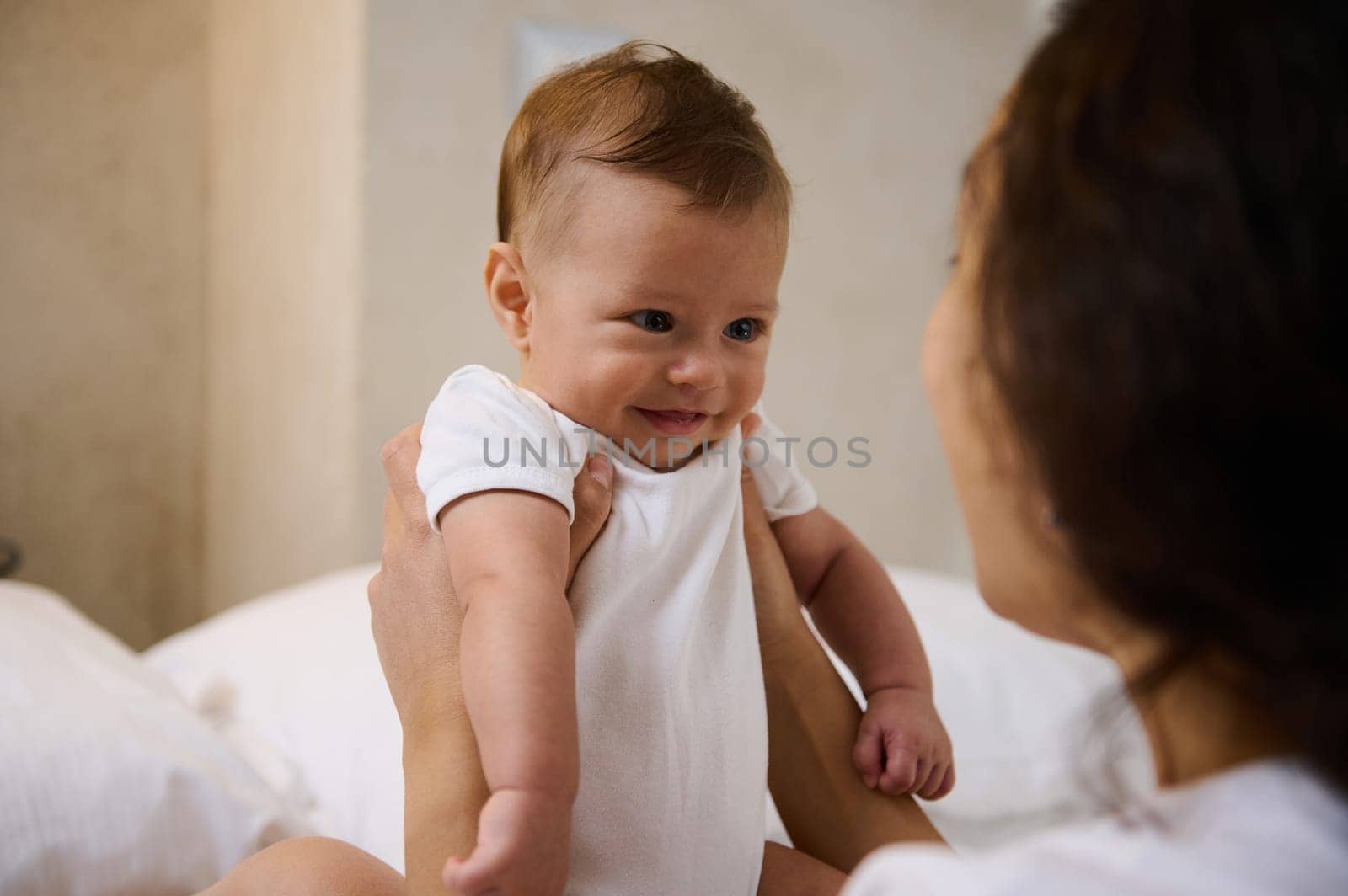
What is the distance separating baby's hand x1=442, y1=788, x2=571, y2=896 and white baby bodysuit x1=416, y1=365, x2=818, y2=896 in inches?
6.7

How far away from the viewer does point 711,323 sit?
905 mm

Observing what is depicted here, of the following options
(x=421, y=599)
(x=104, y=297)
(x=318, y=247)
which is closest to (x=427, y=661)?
(x=421, y=599)

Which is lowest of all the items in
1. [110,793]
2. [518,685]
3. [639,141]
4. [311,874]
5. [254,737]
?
[254,737]

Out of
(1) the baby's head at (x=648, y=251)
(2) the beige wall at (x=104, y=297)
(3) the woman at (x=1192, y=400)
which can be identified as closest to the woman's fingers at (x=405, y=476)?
(1) the baby's head at (x=648, y=251)

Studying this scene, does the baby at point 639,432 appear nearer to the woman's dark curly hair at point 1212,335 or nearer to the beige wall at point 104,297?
the woman's dark curly hair at point 1212,335

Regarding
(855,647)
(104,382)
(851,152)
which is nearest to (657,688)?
(855,647)

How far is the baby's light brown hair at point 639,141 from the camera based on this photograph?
0.89 metres

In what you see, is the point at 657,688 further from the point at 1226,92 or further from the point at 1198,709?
Answer: the point at 1226,92

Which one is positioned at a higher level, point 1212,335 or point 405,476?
point 1212,335

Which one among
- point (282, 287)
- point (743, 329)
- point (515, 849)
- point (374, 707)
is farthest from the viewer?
point (282, 287)

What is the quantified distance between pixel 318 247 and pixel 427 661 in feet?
5.55

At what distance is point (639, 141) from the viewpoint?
889mm

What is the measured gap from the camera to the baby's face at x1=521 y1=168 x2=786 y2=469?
88 centimetres

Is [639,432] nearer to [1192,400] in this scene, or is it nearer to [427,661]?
[427,661]
